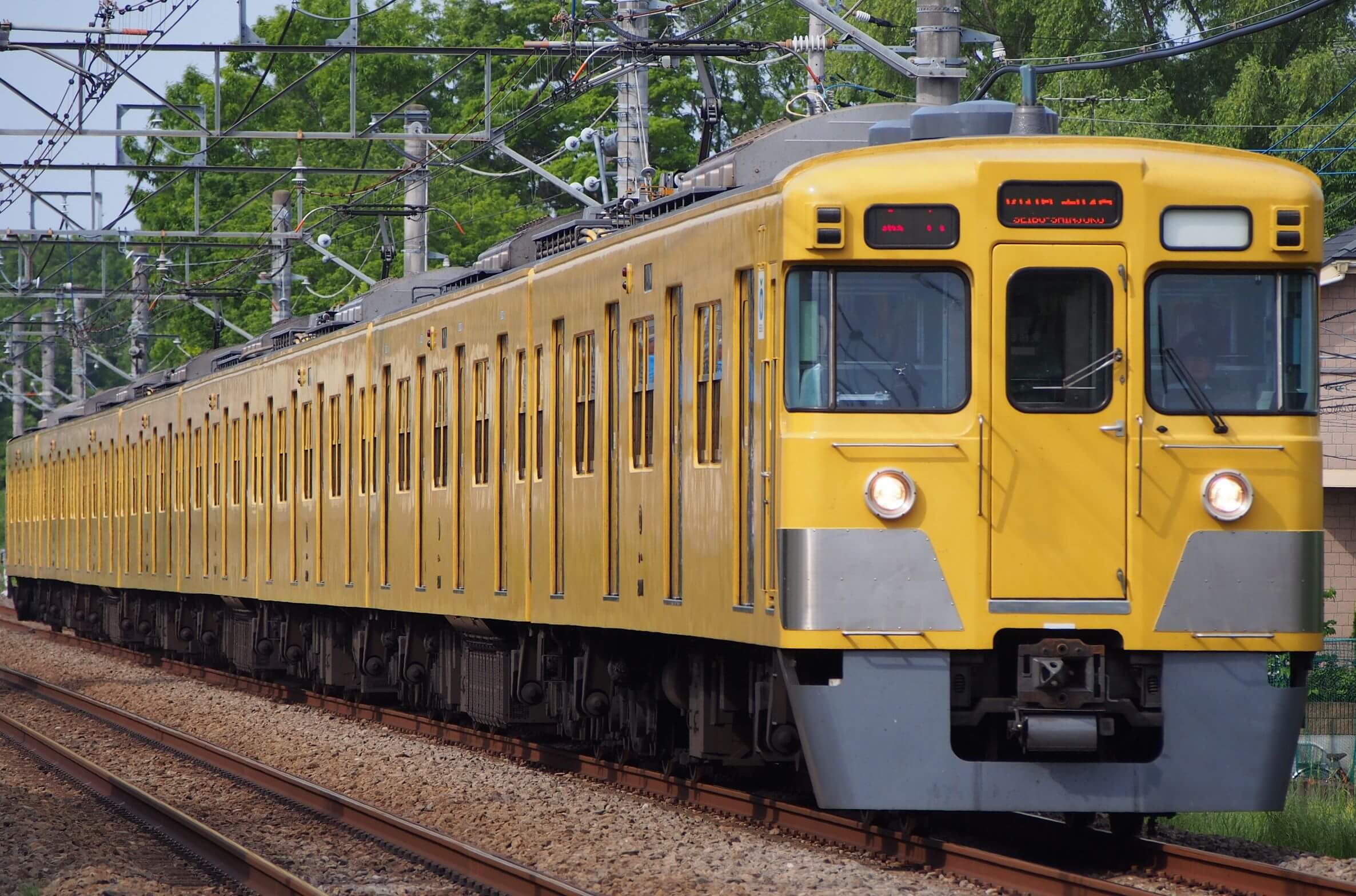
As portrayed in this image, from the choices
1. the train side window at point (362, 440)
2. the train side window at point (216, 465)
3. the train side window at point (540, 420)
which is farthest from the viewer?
the train side window at point (216, 465)

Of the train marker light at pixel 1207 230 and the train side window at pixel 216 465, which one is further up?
the train marker light at pixel 1207 230

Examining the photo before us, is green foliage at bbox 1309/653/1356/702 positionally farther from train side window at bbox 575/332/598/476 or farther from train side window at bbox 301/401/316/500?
train side window at bbox 575/332/598/476

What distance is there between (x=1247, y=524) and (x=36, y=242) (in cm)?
2731

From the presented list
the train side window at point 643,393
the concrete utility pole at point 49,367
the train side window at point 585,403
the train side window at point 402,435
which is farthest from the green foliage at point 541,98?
the train side window at point 643,393

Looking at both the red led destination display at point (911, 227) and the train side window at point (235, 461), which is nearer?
the red led destination display at point (911, 227)

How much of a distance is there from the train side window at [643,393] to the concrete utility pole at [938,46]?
357cm

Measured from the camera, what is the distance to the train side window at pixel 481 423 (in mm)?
14516

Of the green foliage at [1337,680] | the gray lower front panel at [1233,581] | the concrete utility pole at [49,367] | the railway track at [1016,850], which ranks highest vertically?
the concrete utility pole at [49,367]

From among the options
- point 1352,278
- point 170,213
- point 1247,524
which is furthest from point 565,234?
point 170,213

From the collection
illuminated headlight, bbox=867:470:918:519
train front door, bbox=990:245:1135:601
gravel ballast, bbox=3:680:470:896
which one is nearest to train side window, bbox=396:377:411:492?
gravel ballast, bbox=3:680:470:896

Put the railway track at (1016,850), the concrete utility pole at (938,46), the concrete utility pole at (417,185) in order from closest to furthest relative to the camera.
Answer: the railway track at (1016,850) < the concrete utility pole at (938,46) < the concrete utility pole at (417,185)

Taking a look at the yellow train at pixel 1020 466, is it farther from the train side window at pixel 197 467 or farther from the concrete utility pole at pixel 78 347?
the concrete utility pole at pixel 78 347

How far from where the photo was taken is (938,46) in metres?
14.4

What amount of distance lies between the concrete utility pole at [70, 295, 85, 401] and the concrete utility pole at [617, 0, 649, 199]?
69.1 feet
